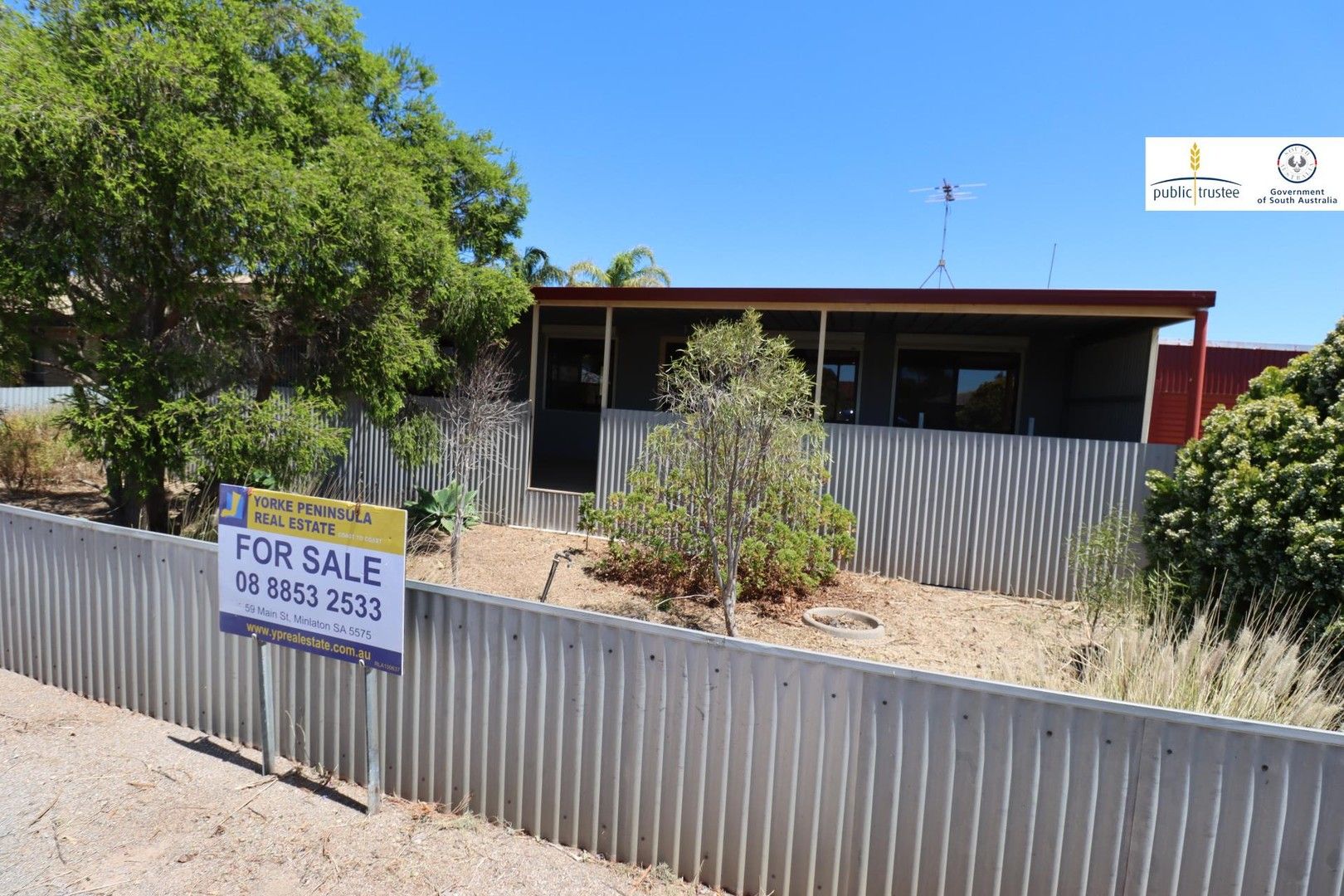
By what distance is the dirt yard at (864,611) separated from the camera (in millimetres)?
5727

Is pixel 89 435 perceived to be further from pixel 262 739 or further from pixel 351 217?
pixel 262 739

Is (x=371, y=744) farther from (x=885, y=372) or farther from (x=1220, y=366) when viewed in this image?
(x=1220, y=366)

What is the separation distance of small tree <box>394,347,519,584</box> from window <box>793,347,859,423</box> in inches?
231

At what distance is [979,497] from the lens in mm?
7883

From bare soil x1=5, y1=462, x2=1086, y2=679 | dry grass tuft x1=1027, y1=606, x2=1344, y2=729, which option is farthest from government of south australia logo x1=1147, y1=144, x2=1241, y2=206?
dry grass tuft x1=1027, y1=606, x2=1344, y2=729

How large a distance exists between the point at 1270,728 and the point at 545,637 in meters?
2.56

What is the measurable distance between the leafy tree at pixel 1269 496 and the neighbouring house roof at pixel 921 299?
2547 millimetres

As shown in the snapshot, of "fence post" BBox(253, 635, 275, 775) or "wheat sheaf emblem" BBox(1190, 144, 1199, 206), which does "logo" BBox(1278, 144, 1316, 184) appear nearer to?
"wheat sheaf emblem" BBox(1190, 144, 1199, 206)

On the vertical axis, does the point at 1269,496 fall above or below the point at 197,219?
below

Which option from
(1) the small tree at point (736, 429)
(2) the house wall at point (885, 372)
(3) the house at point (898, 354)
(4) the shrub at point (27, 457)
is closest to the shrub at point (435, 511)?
(3) the house at point (898, 354)

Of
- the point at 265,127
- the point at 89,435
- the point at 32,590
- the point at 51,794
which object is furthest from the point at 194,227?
the point at 51,794

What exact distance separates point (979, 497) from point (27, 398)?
18697 millimetres

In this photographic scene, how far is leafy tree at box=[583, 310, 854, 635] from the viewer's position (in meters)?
5.55

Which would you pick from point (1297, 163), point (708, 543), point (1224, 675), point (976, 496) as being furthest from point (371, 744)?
point (1297, 163)
